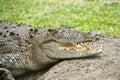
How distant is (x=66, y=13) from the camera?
13.3m

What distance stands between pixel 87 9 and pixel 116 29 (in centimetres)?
225

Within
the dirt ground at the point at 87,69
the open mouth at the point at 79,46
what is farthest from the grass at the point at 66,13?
the dirt ground at the point at 87,69

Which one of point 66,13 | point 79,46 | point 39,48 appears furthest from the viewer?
point 66,13

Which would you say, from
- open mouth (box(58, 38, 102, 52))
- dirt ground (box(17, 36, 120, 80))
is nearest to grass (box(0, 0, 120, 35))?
open mouth (box(58, 38, 102, 52))

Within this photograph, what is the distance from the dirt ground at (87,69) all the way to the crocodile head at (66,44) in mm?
141

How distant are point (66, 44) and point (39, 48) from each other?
53 centimetres

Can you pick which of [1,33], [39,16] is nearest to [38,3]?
[39,16]

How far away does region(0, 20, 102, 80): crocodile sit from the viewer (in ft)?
23.2

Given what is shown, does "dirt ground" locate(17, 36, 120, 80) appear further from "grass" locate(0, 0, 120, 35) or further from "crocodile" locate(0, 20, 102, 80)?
"grass" locate(0, 0, 120, 35)

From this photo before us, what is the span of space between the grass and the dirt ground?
159 inches

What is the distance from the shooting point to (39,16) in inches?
519

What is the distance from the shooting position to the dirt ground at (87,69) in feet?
20.8

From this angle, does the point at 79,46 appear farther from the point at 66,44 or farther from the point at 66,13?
the point at 66,13

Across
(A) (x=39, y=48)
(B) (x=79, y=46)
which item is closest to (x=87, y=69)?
(B) (x=79, y=46)
